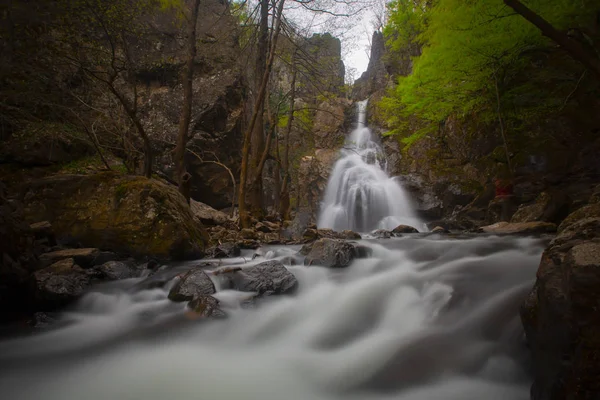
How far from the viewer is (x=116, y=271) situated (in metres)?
4.63

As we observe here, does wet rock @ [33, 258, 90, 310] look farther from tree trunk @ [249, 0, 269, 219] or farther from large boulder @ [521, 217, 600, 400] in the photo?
tree trunk @ [249, 0, 269, 219]

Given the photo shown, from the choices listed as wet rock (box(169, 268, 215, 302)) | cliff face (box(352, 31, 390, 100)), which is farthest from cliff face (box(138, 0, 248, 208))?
cliff face (box(352, 31, 390, 100))

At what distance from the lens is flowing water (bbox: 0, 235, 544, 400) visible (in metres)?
2.40

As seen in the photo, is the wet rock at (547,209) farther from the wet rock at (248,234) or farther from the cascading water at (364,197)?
the wet rock at (248,234)

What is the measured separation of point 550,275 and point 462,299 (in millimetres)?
1544

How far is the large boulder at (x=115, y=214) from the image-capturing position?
5.29 m

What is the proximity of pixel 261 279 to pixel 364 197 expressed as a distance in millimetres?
13002

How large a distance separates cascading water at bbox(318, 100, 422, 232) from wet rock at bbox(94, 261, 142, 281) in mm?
9260

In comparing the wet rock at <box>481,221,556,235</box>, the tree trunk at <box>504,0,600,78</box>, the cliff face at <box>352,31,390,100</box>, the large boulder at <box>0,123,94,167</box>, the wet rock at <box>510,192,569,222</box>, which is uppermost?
the cliff face at <box>352,31,390,100</box>

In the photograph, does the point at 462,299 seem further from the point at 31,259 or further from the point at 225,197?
the point at 225,197

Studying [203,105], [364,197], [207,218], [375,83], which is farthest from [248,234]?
[375,83]

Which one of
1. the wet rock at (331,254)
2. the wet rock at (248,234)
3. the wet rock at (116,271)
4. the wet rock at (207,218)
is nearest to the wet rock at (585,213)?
the wet rock at (331,254)

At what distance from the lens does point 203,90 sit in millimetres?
13516

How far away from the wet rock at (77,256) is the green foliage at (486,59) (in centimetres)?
885
